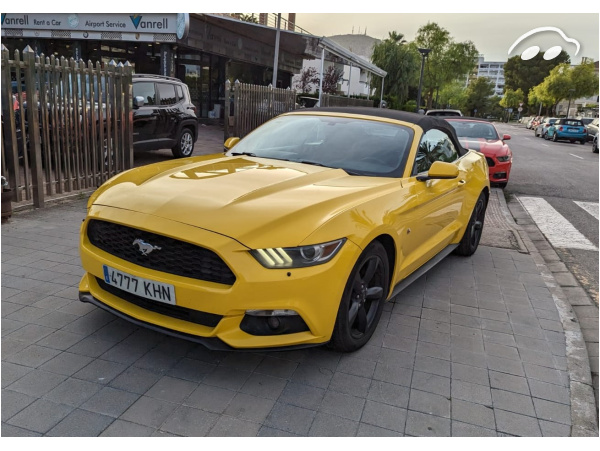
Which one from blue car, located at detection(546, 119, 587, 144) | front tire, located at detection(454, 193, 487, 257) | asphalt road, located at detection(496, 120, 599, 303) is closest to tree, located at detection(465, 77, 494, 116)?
blue car, located at detection(546, 119, 587, 144)

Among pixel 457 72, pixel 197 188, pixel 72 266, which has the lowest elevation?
pixel 72 266

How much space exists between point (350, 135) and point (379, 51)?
5165 cm

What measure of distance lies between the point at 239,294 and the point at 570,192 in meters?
10.6

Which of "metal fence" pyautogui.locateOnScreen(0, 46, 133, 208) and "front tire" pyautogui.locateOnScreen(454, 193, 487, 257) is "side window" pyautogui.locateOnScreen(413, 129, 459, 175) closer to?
"front tire" pyautogui.locateOnScreen(454, 193, 487, 257)

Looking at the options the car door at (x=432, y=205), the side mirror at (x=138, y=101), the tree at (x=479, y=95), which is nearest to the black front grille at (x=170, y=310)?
the car door at (x=432, y=205)

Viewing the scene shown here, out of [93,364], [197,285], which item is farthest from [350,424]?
[93,364]

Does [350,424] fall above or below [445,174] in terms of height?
below

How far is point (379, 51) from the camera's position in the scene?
2053 inches

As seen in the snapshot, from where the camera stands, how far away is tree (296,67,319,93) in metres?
39.0

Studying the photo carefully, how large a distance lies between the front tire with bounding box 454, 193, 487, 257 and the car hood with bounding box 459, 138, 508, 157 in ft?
16.5

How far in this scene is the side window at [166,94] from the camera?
430 inches

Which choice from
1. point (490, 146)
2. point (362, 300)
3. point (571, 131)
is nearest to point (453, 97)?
point (571, 131)

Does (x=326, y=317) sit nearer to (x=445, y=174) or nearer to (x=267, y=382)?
(x=267, y=382)

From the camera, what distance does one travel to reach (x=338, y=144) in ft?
13.5
